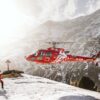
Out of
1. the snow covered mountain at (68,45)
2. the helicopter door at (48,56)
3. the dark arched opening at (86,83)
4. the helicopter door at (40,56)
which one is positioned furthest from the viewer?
the snow covered mountain at (68,45)

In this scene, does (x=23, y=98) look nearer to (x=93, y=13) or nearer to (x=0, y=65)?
(x=0, y=65)

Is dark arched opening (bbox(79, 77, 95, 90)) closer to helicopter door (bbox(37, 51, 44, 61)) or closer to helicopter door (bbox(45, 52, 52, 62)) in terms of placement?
helicopter door (bbox(45, 52, 52, 62))

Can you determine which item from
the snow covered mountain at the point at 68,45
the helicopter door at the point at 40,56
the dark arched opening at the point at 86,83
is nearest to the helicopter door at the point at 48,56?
the helicopter door at the point at 40,56

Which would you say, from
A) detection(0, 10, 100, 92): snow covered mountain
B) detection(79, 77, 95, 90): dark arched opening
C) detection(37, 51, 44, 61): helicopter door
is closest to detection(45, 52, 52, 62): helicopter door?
detection(37, 51, 44, 61): helicopter door

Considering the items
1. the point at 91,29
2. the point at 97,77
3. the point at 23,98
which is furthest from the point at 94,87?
the point at 91,29

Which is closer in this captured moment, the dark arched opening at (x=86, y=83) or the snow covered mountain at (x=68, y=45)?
the dark arched opening at (x=86, y=83)

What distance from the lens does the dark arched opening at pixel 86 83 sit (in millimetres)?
27353

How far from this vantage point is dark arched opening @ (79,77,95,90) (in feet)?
89.7

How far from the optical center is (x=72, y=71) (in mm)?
33031

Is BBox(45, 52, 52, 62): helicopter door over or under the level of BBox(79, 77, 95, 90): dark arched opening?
over

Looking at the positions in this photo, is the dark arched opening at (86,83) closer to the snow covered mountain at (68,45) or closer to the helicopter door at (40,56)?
the snow covered mountain at (68,45)

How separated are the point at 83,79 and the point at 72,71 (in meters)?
4.19

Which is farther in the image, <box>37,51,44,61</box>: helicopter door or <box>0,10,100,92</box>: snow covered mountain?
<box>0,10,100,92</box>: snow covered mountain

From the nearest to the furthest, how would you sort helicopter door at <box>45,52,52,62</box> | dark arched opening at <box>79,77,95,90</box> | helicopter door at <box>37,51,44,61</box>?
dark arched opening at <box>79,77,95,90</box> < helicopter door at <box>45,52,52,62</box> < helicopter door at <box>37,51,44,61</box>
